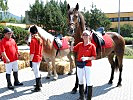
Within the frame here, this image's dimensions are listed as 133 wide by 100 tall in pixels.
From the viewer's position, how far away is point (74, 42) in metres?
6.95

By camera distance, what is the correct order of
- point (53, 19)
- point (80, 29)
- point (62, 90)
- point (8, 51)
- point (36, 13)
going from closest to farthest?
point (80, 29) < point (8, 51) < point (62, 90) < point (53, 19) < point (36, 13)

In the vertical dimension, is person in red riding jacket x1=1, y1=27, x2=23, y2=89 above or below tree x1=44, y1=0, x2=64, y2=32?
below

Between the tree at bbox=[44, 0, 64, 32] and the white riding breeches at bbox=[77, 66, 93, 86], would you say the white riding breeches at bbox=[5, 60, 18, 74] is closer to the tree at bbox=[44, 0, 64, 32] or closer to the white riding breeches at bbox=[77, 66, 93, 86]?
the white riding breeches at bbox=[77, 66, 93, 86]

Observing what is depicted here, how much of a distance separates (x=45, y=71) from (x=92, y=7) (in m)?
23.5

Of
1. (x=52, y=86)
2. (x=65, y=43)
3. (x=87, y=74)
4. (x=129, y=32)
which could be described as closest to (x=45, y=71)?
(x=65, y=43)

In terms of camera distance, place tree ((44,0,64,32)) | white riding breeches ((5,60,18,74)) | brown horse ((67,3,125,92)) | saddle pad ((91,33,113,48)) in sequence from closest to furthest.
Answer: brown horse ((67,3,125,92))
white riding breeches ((5,60,18,74))
saddle pad ((91,33,113,48))
tree ((44,0,64,32))

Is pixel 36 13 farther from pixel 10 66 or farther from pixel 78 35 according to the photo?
pixel 78 35

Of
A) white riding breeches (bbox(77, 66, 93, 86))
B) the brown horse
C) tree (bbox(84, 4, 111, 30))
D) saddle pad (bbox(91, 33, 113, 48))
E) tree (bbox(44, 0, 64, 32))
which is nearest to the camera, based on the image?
white riding breeches (bbox(77, 66, 93, 86))

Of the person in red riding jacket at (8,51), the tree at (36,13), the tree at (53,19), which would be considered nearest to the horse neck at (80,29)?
the person in red riding jacket at (8,51)

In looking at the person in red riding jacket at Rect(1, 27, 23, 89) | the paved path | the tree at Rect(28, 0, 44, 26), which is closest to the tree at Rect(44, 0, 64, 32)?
the tree at Rect(28, 0, 44, 26)

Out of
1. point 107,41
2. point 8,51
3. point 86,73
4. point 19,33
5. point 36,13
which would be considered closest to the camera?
point 86,73

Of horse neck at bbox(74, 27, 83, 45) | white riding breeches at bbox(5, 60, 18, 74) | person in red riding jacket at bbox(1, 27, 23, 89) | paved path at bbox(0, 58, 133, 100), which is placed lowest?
paved path at bbox(0, 58, 133, 100)


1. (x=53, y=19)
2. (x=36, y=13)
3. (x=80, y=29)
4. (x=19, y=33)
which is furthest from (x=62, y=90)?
(x=19, y=33)

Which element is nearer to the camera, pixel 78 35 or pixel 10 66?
pixel 78 35
